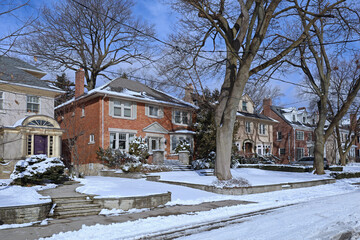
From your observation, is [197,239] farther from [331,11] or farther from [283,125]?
[283,125]

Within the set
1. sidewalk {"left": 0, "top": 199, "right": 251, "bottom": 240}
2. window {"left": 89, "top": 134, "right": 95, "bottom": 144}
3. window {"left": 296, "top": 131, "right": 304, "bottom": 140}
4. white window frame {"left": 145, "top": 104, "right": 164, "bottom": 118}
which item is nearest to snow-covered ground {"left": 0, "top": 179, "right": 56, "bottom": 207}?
sidewalk {"left": 0, "top": 199, "right": 251, "bottom": 240}

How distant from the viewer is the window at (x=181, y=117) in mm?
29562

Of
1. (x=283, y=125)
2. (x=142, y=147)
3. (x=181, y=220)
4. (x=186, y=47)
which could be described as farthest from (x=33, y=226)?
(x=283, y=125)

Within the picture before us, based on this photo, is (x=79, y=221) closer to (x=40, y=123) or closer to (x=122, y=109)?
(x=40, y=123)

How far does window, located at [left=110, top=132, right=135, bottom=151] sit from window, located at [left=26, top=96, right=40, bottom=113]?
5.71 meters

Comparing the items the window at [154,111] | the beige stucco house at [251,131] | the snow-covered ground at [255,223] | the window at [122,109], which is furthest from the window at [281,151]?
the snow-covered ground at [255,223]

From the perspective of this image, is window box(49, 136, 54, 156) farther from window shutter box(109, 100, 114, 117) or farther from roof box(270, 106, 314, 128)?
roof box(270, 106, 314, 128)

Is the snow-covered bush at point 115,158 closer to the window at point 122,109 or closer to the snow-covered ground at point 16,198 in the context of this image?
the window at point 122,109

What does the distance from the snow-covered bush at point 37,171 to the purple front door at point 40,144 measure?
6147mm

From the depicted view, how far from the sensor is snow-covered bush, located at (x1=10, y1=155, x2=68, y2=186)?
1344cm

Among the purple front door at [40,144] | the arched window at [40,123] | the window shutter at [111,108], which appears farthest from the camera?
the window shutter at [111,108]

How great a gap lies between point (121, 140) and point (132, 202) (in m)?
15.0

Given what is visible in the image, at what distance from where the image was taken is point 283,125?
47.2 meters

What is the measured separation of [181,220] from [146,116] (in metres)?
18.6
